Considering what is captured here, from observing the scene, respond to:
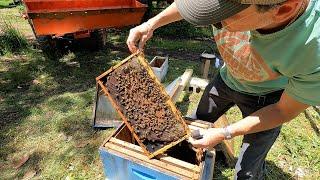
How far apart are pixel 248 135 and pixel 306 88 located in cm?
91

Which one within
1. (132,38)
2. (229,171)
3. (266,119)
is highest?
(132,38)

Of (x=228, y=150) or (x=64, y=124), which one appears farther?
(x=64, y=124)

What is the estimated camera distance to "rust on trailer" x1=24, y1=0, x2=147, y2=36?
4.90 meters

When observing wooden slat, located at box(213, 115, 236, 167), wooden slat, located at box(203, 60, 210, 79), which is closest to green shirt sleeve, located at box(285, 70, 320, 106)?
wooden slat, located at box(213, 115, 236, 167)

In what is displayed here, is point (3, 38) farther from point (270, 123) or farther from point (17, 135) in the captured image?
point (270, 123)

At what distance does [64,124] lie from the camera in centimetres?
422

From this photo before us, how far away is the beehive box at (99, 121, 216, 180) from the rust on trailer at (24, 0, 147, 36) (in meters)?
2.94

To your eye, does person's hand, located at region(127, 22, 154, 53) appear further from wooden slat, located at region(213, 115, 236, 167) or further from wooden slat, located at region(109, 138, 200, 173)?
wooden slat, located at region(213, 115, 236, 167)

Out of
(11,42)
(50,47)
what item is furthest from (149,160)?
(11,42)

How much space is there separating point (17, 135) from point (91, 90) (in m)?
1.40

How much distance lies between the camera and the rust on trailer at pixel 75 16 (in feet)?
16.1

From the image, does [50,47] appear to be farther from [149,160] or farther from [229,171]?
[149,160]

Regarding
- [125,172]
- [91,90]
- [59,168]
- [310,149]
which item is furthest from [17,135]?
[310,149]

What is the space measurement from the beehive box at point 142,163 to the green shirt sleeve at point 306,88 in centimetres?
86
